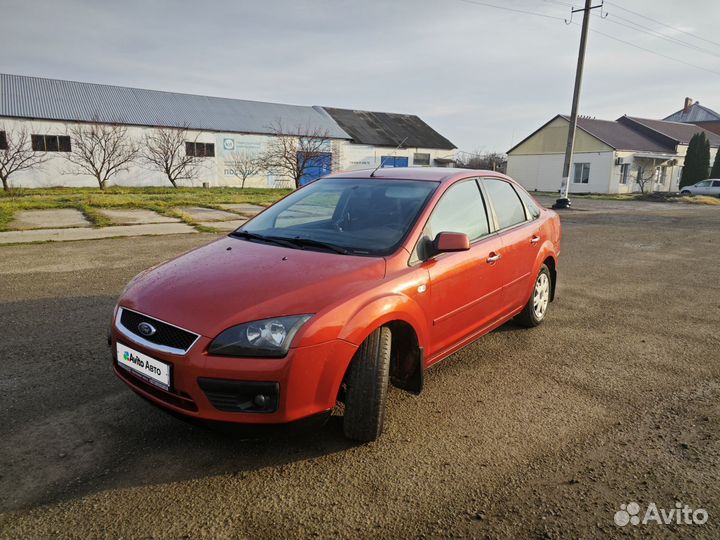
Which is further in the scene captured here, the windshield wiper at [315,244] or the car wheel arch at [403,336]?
the windshield wiper at [315,244]

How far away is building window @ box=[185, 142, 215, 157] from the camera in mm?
32031

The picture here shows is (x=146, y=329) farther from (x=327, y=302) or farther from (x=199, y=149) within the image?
(x=199, y=149)

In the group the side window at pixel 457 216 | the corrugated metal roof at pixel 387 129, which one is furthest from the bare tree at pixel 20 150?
the side window at pixel 457 216

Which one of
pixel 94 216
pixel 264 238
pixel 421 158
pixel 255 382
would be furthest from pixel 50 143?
pixel 255 382

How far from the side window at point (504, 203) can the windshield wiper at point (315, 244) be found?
5.39 ft

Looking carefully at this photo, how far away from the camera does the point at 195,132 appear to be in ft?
105

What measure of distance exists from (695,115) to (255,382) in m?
73.3

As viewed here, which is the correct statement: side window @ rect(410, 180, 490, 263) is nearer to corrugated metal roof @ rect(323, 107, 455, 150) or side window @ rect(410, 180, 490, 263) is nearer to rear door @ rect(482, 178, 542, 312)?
rear door @ rect(482, 178, 542, 312)

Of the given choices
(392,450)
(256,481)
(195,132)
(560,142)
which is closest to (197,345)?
→ (256,481)

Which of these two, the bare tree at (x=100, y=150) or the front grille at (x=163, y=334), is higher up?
the bare tree at (x=100, y=150)

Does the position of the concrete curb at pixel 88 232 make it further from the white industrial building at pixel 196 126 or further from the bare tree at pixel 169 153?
the bare tree at pixel 169 153

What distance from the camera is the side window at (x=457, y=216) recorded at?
3182 millimetres

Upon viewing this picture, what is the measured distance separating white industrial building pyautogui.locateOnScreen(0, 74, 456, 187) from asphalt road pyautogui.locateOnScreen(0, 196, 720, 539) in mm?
23836

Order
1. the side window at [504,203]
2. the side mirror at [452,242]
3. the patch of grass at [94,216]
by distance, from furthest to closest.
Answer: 1. the patch of grass at [94,216]
2. the side window at [504,203]
3. the side mirror at [452,242]
